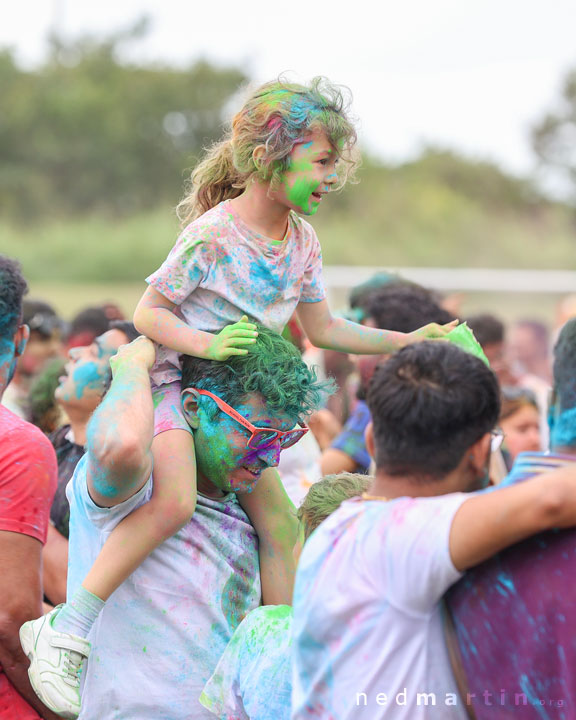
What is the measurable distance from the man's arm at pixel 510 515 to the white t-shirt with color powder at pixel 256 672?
0.72 metres

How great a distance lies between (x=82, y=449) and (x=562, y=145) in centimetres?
3468

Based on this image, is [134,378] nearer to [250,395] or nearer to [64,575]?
[250,395]

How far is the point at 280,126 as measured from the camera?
280 cm

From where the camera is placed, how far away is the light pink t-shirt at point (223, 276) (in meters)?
2.74

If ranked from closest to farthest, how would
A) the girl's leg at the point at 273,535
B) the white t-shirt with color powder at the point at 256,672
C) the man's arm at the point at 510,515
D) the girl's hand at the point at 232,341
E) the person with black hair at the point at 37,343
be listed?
1. the man's arm at the point at 510,515
2. the white t-shirt with color powder at the point at 256,672
3. the girl's hand at the point at 232,341
4. the girl's leg at the point at 273,535
5. the person with black hair at the point at 37,343

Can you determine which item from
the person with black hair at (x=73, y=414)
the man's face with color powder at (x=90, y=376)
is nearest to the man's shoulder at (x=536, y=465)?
the person with black hair at (x=73, y=414)

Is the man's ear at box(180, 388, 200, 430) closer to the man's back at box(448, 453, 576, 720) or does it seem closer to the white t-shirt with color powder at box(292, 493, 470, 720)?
the white t-shirt with color powder at box(292, 493, 470, 720)

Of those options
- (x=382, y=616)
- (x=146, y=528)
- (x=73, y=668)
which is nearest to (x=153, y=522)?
(x=146, y=528)

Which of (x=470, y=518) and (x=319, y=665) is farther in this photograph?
(x=319, y=665)

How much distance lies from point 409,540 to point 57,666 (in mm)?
1068

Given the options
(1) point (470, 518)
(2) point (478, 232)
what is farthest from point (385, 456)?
(2) point (478, 232)

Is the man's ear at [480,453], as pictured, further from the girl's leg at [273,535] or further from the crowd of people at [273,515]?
the girl's leg at [273,535]

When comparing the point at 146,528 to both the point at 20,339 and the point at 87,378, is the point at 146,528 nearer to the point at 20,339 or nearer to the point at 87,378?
the point at 20,339

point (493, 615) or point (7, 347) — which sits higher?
point (7, 347)
